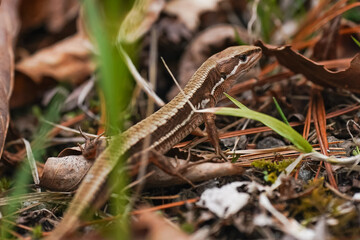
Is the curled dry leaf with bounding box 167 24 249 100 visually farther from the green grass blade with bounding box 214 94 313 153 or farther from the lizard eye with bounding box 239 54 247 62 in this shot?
the green grass blade with bounding box 214 94 313 153

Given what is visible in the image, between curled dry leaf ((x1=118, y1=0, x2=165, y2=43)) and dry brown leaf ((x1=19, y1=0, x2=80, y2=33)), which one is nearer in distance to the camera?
curled dry leaf ((x1=118, y1=0, x2=165, y2=43))

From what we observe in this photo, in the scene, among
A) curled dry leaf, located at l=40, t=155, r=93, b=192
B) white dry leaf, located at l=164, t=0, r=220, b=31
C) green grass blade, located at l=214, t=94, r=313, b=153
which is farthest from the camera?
white dry leaf, located at l=164, t=0, r=220, b=31

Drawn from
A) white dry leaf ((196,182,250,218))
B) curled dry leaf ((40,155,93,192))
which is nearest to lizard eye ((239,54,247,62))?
white dry leaf ((196,182,250,218))

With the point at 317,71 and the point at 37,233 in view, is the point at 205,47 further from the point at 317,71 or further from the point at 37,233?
the point at 37,233

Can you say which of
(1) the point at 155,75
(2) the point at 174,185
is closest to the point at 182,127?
(2) the point at 174,185

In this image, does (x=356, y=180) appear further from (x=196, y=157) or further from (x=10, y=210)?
(x=10, y=210)

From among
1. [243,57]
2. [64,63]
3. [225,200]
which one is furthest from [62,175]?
[64,63]

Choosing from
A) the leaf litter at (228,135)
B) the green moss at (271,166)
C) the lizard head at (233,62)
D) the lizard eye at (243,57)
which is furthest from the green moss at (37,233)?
the lizard eye at (243,57)
